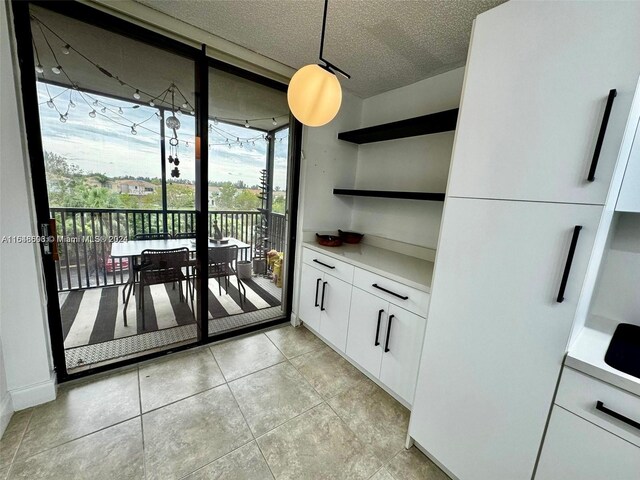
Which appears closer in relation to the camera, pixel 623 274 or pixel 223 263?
pixel 623 274

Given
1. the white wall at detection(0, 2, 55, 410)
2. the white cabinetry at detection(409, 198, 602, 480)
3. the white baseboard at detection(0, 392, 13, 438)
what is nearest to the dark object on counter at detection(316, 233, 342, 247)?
the white cabinetry at detection(409, 198, 602, 480)

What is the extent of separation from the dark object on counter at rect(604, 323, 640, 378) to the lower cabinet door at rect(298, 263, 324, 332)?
5.61 ft

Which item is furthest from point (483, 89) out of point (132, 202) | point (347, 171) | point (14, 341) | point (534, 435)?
point (14, 341)

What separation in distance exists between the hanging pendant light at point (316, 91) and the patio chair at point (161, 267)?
1.70 metres

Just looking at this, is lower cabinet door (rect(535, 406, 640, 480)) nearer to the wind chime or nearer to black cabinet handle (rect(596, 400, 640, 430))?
black cabinet handle (rect(596, 400, 640, 430))

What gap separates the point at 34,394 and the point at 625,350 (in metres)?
2.99

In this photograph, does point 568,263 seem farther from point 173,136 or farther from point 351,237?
point 173,136

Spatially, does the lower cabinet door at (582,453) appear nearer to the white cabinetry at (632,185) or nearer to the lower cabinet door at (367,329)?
the white cabinetry at (632,185)

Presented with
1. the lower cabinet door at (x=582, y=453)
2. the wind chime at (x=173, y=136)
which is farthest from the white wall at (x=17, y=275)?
Answer: the lower cabinet door at (x=582, y=453)

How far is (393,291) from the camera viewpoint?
5.44 feet

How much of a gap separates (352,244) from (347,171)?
0.78m

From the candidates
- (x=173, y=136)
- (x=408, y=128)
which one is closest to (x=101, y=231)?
(x=173, y=136)

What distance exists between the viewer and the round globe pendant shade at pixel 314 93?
1.21 m

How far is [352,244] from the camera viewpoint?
8.53 ft
